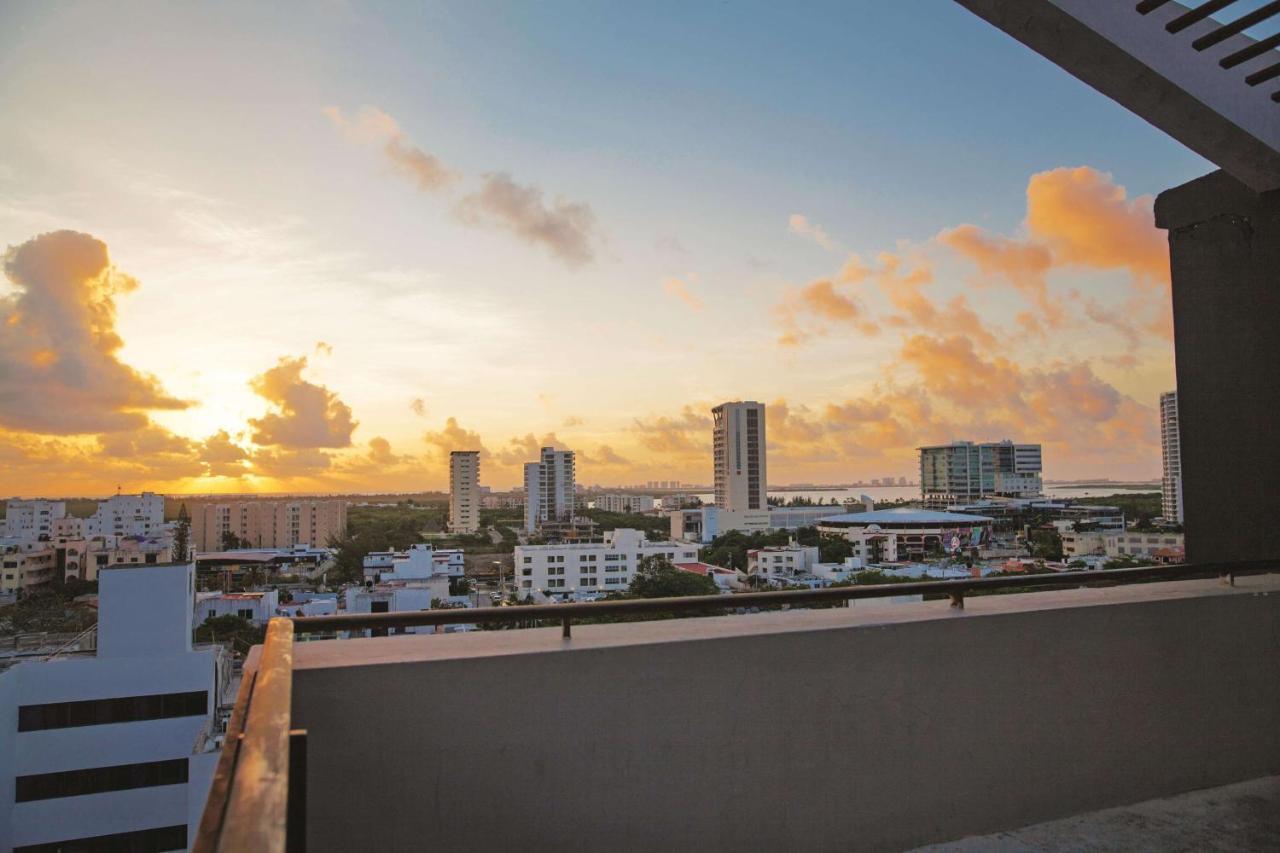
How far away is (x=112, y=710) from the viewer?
943cm

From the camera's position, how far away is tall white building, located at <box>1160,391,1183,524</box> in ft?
12.4

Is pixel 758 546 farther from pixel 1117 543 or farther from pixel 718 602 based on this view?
pixel 718 602

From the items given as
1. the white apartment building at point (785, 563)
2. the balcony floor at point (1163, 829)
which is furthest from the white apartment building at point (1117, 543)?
the white apartment building at point (785, 563)

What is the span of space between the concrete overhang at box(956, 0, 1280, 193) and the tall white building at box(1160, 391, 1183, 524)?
53.4 inches

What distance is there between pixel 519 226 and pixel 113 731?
27.4 feet

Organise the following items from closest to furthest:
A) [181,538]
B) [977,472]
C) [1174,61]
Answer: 1. [1174,61]
2. [181,538]
3. [977,472]

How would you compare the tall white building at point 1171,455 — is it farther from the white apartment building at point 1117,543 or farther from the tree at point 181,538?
the tree at point 181,538

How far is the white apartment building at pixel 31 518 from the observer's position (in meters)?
10.6

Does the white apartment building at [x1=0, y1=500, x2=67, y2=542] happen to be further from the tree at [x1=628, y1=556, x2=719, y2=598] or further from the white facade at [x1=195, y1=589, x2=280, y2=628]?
the tree at [x1=628, y1=556, x2=719, y2=598]

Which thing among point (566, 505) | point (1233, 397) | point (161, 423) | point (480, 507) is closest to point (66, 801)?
point (161, 423)

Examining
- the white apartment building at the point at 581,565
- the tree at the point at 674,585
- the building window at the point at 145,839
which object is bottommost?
the building window at the point at 145,839

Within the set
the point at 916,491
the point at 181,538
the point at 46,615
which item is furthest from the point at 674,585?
the point at 916,491

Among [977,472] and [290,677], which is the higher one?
[977,472]

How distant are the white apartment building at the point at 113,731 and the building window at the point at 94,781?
0.01 metres
